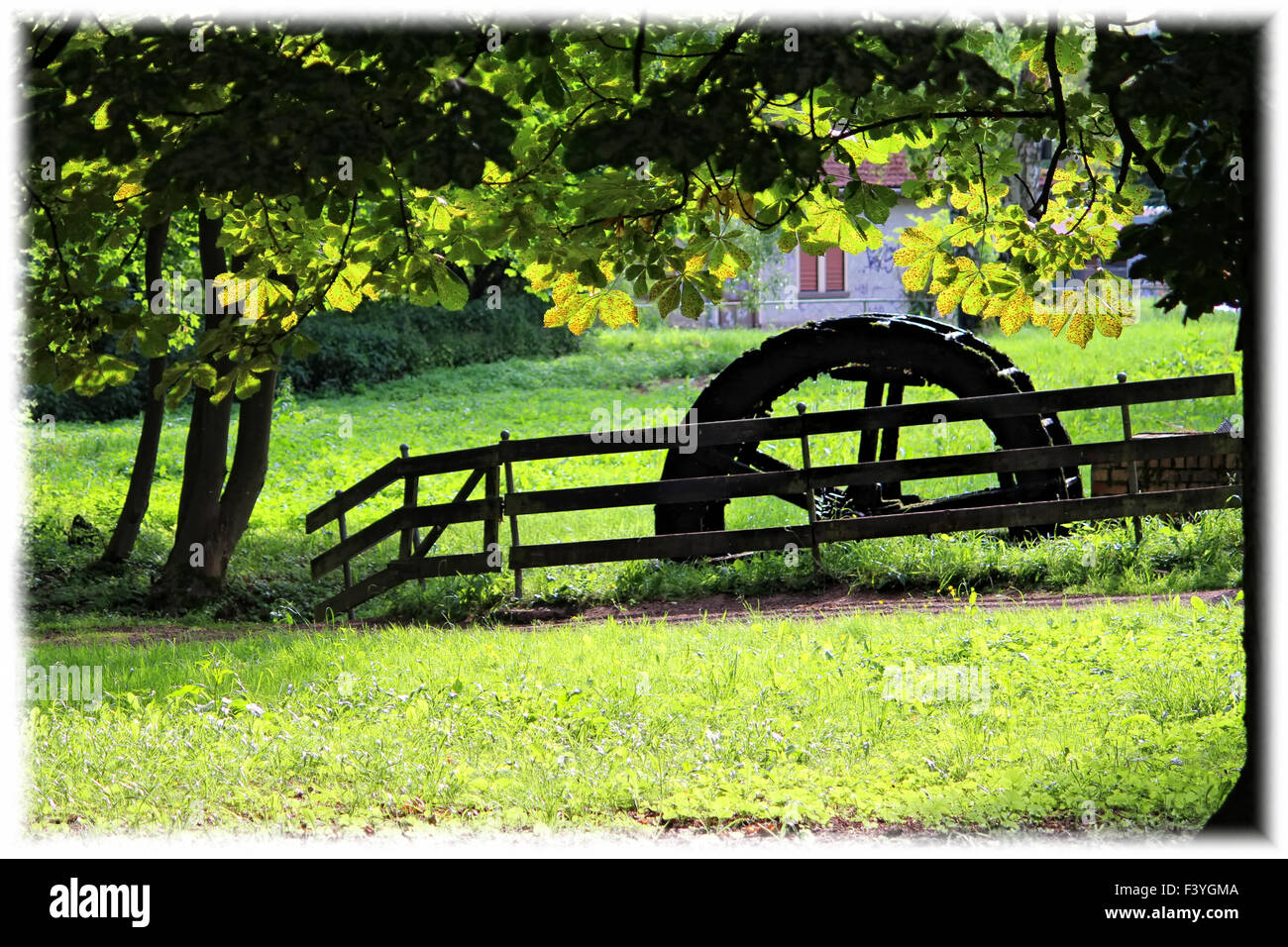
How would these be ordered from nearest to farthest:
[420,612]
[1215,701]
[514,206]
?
1. [514,206]
2. [1215,701]
3. [420,612]

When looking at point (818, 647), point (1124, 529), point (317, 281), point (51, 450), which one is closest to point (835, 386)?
point (1124, 529)

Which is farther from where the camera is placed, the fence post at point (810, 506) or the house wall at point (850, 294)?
the house wall at point (850, 294)

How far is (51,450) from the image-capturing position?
81.6 ft

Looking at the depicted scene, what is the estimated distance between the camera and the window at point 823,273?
35.6m

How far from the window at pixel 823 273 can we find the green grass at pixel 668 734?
29.0 meters

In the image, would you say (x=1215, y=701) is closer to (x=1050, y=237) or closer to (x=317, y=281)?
(x=1050, y=237)

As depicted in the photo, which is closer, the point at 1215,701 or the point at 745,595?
the point at 1215,701

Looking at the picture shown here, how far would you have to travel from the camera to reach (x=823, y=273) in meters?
36.2

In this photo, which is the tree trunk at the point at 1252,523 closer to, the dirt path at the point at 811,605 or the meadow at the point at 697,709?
the meadow at the point at 697,709

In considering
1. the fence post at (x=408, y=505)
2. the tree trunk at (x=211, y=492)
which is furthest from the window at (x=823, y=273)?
the fence post at (x=408, y=505)

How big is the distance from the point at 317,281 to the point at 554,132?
1404 mm
